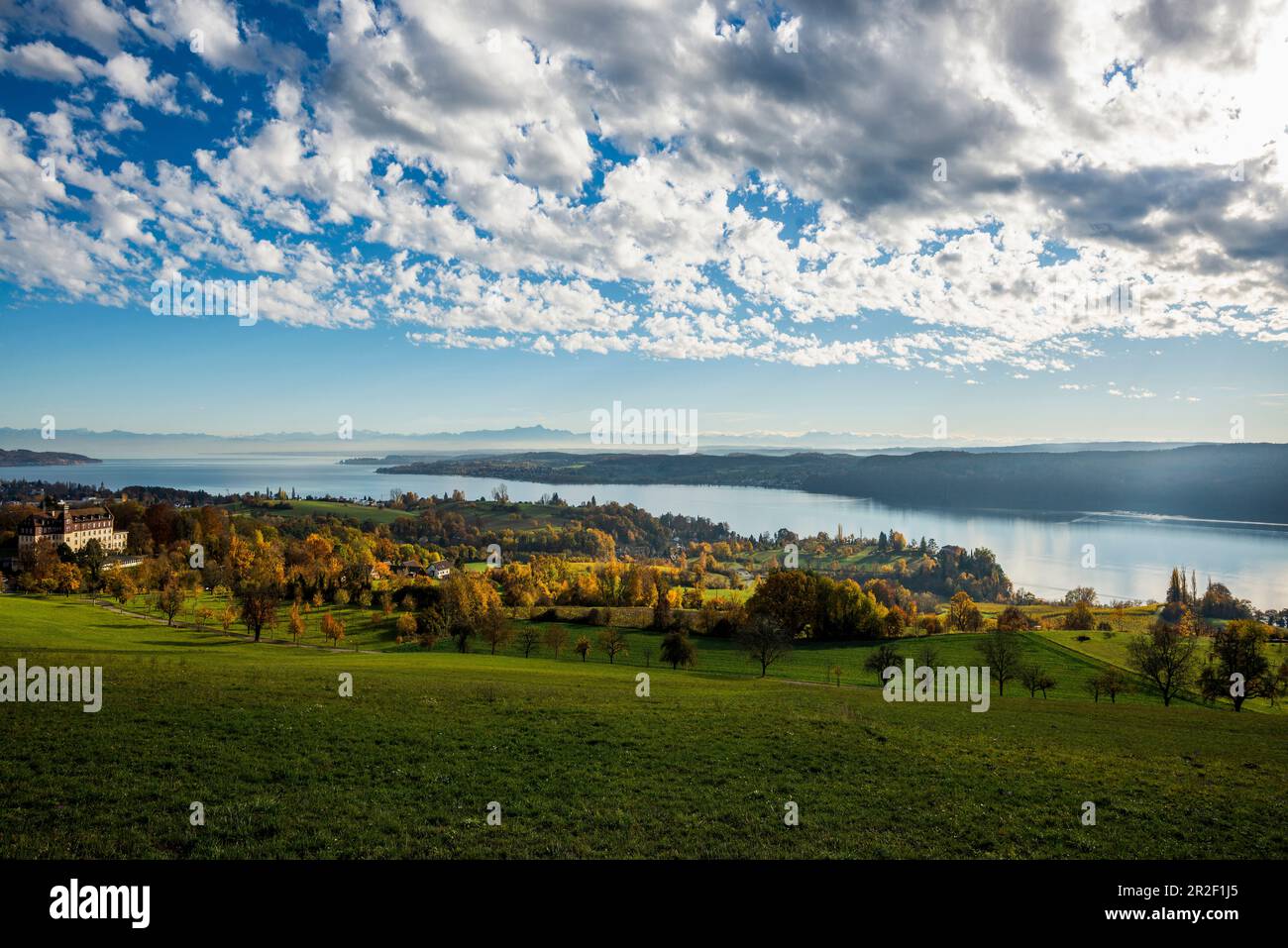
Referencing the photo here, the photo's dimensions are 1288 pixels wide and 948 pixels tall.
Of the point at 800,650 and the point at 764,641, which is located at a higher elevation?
the point at 764,641

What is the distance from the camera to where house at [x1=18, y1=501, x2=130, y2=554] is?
8138 cm

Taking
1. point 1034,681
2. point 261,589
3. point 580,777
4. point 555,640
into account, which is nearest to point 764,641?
point 1034,681

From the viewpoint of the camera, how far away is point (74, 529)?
8644cm

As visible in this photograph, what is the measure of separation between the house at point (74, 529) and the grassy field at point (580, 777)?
8098 cm

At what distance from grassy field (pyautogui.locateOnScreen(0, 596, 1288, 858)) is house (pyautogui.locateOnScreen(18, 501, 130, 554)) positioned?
81.0 m

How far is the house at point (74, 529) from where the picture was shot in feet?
267

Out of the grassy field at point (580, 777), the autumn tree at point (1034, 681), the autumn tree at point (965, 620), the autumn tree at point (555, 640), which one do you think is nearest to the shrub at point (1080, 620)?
the autumn tree at point (965, 620)

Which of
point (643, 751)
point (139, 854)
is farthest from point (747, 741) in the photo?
point (139, 854)

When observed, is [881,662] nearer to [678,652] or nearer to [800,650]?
[800,650]

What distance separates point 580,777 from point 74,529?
109 m

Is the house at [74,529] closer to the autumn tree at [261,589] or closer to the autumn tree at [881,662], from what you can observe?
the autumn tree at [261,589]

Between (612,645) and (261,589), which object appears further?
(261,589)
